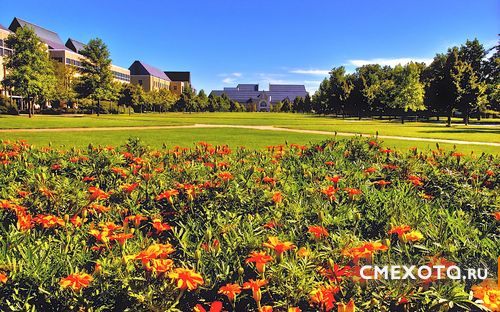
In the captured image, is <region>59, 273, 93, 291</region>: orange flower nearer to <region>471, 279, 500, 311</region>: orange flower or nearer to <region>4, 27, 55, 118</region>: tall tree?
<region>471, 279, 500, 311</region>: orange flower

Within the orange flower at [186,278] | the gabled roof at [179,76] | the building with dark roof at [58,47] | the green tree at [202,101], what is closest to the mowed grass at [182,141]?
the orange flower at [186,278]

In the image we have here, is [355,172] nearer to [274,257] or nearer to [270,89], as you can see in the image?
[274,257]

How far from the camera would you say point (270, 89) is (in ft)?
645

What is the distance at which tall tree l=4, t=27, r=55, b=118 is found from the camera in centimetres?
4381

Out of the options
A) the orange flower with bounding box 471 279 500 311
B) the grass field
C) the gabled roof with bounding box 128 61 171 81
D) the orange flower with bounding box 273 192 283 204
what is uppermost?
the gabled roof with bounding box 128 61 171 81

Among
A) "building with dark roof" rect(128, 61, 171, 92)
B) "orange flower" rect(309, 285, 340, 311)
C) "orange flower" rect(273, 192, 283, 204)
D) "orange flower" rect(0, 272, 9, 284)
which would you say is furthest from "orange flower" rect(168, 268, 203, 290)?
"building with dark roof" rect(128, 61, 171, 92)

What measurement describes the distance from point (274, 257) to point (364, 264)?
48 centimetres

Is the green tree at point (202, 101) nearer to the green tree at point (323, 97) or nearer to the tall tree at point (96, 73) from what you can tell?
the green tree at point (323, 97)

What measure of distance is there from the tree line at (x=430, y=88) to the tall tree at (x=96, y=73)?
40.3m

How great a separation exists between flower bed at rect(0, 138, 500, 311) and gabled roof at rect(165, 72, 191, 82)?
176432 millimetres

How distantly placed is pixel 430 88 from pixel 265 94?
13783 centimetres

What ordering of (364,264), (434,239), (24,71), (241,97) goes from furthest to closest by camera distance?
(241,97)
(24,71)
(434,239)
(364,264)

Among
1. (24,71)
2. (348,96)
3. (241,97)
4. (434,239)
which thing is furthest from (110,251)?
(241,97)

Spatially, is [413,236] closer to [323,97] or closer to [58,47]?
[323,97]
